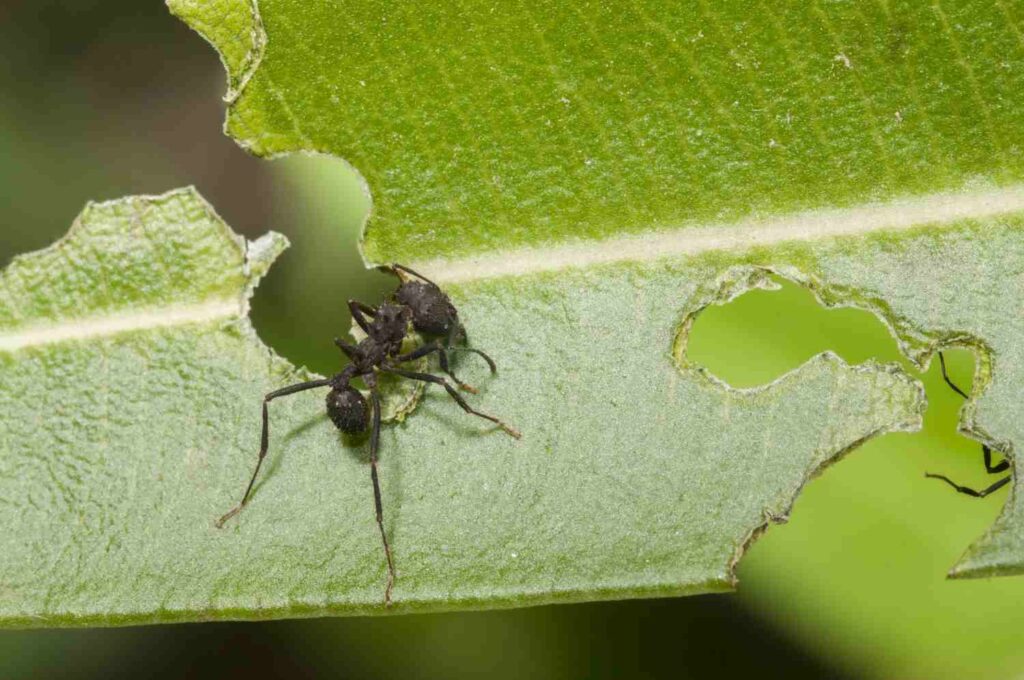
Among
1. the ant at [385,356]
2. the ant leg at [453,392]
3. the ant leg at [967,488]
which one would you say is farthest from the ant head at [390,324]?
the ant leg at [967,488]

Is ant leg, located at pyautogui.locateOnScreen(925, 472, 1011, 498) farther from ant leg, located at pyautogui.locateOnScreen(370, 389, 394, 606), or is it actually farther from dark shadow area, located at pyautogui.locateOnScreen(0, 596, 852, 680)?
ant leg, located at pyautogui.locateOnScreen(370, 389, 394, 606)

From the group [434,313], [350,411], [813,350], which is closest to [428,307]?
[434,313]

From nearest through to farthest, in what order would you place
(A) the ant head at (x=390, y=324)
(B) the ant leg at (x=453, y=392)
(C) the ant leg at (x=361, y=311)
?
(B) the ant leg at (x=453, y=392) < (A) the ant head at (x=390, y=324) < (C) the ant leg at (x=361, y=311)

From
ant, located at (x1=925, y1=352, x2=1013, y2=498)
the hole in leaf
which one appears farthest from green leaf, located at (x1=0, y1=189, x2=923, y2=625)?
ant, located at (x1=925, y1=352, x2=1013, y2=498)

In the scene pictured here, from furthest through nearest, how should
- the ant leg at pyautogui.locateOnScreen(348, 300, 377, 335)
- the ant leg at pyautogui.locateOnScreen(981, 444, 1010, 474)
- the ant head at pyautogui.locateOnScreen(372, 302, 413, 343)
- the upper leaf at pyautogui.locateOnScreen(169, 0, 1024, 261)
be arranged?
the ant leg at pyautogui.locateOnScreen(348, 300, 377, 335) → the ant head at pyautogui.locateOnScreen(372, 302, 413, 343) → the ant leg at pyautogui.locateOnScreen(981, 444, 1010, 474) → the upper leaf at pyautogui.locateOnScreen(169, 0, 1024, 261)

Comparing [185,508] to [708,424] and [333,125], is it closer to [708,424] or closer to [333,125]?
[333,125]

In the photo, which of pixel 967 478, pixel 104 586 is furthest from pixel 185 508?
pixel 967 478

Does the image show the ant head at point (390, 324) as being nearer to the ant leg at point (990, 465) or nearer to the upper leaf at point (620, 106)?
the upper leaf at point (620, 106)
